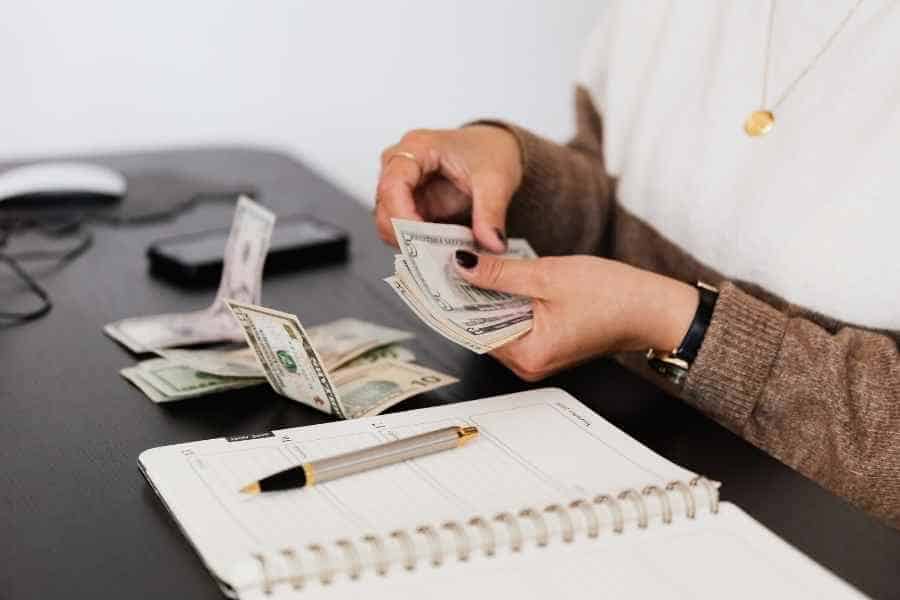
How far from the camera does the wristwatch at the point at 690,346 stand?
869 mm

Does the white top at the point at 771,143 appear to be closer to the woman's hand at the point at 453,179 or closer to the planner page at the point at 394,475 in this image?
the woman's hand at the point at 453,179

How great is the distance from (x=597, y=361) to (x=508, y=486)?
0.28 m

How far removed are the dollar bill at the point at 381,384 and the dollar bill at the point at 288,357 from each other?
2 centimetres

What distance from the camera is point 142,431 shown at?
0.77 metres

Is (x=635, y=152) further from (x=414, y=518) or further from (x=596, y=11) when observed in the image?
(x=596, y=11)

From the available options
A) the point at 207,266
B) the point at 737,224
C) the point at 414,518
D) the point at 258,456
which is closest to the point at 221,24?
the point at 207,266

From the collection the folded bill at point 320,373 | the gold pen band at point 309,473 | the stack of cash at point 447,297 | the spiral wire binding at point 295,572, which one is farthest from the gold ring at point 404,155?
the spiral wire binding at point 295,572

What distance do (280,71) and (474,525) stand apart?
1154mm

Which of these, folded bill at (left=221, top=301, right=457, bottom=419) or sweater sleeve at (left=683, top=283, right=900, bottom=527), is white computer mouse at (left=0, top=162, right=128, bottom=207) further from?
sweater sleeve at (left=683, top=283, right=900, bottom=527)

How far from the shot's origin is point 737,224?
104cm

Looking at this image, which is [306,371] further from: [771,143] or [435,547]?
[771,143]

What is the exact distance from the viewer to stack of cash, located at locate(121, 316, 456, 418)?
80 cm

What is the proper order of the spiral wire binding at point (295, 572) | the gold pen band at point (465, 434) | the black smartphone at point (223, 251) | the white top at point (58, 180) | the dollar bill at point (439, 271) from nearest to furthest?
the spiral wire binding at point (295, 572) → the gold pen band at point (465, 434) → the dollar bill at point (439, 271) → the black smartphone at point (223, 251) → the white top at point (58, 180)

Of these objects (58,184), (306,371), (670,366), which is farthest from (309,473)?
(58,184)
